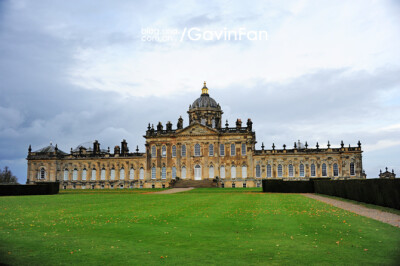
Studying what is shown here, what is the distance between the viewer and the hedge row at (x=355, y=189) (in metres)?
22.4

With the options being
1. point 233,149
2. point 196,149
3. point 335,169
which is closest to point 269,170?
point 233,149

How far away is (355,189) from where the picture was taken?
2916 centimetres

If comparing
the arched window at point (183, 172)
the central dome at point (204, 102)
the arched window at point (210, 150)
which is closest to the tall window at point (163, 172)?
the arched window at point (183, 172)

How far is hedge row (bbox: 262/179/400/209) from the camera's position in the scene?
2242 cm

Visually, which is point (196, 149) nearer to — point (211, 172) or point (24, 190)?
point (211, 172)

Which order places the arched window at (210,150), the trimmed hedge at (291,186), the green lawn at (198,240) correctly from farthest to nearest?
the arched window at (210,150) → the trimmed hedge at (291,186) → the green lawn at (198,240)

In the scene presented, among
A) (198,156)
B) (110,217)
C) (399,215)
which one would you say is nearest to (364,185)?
(399,215)

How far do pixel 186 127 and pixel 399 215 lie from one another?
177 feet

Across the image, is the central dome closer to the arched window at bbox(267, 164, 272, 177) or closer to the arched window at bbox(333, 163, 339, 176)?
the arched window at bbox(267, 164, 272, 177)

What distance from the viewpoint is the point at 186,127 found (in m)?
71.2

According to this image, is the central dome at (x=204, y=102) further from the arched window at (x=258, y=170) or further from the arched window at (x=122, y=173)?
the arched window at (x=122, y=173)

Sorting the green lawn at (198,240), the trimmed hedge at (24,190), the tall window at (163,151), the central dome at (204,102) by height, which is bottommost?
the green lawn at (198,240)

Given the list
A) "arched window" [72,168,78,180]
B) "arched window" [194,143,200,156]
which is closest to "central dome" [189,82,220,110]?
"arched window" [194,143,200,156]

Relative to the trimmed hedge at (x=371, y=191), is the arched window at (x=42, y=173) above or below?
above
